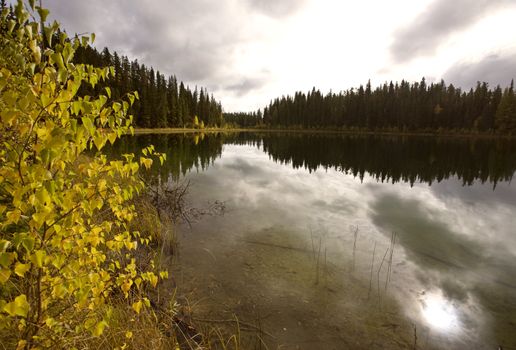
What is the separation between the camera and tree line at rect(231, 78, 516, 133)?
262ft

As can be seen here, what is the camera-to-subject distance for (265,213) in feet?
37.8

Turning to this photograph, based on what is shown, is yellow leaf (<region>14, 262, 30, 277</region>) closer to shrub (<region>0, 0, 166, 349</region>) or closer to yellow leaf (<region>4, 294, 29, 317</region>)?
shrub (<region>0, 0, 166, 349</region>)

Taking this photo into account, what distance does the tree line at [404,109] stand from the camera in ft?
262

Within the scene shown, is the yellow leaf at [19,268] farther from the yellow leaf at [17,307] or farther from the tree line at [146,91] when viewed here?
the tree line at [146,91]

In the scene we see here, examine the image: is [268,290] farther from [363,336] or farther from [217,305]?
[363,336]

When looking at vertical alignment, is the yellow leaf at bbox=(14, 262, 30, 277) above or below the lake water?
above

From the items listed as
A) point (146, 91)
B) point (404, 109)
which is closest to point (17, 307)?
point (146, 91)

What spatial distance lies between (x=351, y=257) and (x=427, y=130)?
10217cm

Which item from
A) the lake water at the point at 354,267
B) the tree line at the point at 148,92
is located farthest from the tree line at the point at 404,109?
the lake water at the point at 354,267

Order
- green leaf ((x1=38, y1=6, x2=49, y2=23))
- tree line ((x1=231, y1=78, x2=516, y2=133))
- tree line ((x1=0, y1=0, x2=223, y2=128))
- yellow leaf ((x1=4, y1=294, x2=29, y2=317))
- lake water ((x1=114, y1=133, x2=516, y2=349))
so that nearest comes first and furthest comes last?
yellow leaf ((x1=4, y1=294, x2=29, y2=317)) < green leaf ((x1=38, y1=6, x2=49, y2=23)) < lake water ((x1=114, y1=133, x2=516, y2=349)) < tree line ((x1=0, y1=0, x2=223, y2=128)) < tree line ((x1=231, y1=78, x2=516, y2=133))

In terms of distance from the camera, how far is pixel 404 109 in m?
95.8

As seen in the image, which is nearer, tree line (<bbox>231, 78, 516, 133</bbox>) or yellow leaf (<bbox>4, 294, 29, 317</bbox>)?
yellow leaf (<bbox>4, 294, 29, 317</bbox>)

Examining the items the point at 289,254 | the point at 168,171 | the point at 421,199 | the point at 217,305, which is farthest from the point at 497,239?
the point at 168,171

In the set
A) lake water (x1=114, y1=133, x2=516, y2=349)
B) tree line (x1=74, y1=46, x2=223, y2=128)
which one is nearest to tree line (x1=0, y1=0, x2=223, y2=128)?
tree line (x1=74, y1=46, x2=223, y2=128)
